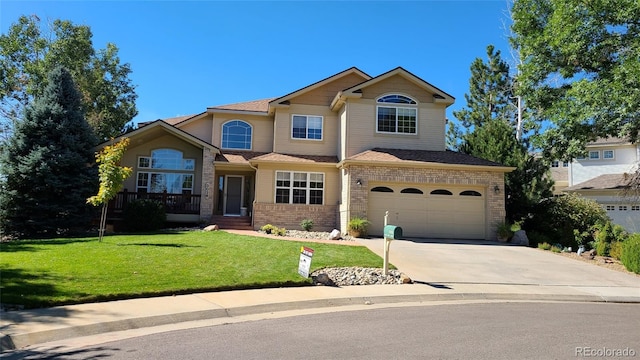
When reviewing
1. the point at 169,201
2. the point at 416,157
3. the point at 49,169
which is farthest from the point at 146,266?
the point at 416,157

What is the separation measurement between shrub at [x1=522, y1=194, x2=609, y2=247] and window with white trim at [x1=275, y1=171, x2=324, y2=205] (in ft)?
35.0

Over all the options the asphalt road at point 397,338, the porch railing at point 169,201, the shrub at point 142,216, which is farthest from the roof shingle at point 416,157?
the asphalt road at point 397,338

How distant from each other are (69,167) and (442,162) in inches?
669

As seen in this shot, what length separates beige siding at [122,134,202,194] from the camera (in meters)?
23.1

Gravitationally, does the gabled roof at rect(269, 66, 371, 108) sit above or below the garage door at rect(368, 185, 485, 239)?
above

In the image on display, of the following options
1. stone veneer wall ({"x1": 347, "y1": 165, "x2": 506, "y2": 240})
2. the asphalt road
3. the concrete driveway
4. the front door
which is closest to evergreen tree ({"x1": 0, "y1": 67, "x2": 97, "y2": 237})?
the front door

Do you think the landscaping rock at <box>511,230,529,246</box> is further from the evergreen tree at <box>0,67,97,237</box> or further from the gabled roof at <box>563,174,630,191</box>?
the evergreen tree at <box>0,67,97,237</box>

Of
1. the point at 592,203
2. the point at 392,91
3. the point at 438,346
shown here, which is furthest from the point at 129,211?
the point at 592,203

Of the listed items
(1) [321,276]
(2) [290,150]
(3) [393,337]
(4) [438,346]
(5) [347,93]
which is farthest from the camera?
(2) [290,150]

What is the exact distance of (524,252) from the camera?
54.9 ft

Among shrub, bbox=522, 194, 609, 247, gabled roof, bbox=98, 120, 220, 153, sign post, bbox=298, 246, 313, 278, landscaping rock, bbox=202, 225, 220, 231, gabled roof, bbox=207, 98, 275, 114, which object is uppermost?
gabled roof, bbox=207, 98, 275, 114

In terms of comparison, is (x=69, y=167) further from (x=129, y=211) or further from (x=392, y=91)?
(x=392, y=91)

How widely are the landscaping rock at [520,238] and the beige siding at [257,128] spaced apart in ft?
45.1

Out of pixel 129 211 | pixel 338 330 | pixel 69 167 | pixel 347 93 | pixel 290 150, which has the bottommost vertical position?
pixel 338 330
